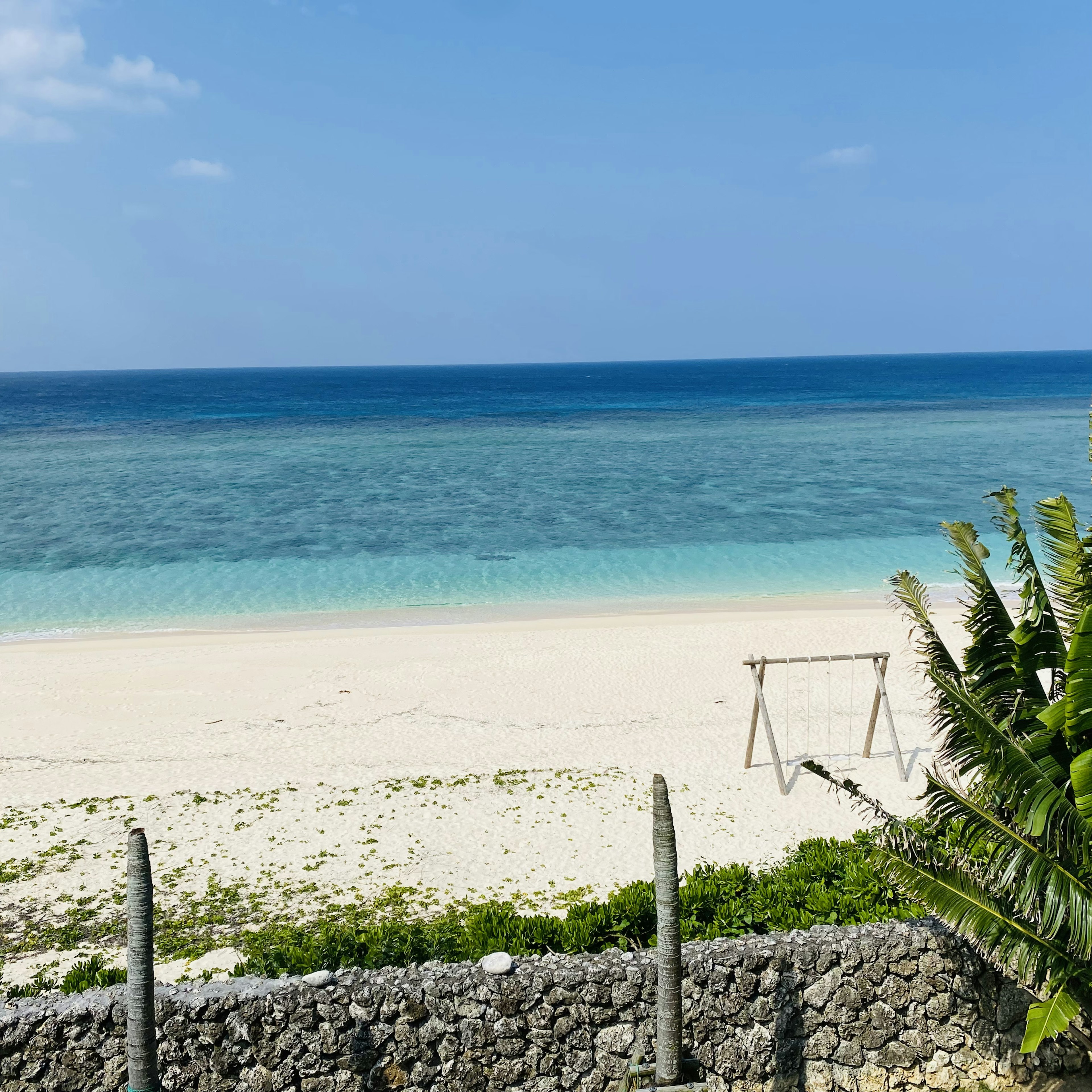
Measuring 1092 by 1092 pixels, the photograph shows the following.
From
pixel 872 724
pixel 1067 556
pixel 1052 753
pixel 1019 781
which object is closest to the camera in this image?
pixel 1019 781

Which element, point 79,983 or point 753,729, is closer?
point 79,983

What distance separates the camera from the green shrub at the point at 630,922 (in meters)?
7.23

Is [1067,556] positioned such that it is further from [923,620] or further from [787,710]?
[787,710]

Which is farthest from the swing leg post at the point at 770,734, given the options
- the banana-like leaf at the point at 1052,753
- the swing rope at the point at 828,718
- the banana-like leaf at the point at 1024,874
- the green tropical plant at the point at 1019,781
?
the banana-like leaf at the point at 1052,753

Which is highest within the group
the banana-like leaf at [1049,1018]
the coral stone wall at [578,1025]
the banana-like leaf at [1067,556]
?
the banana-like leaf at [1067,556]

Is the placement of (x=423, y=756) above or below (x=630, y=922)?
below

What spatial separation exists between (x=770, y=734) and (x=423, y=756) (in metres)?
5.15

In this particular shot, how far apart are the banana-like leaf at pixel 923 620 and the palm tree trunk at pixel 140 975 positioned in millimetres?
5186

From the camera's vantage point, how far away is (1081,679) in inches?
212

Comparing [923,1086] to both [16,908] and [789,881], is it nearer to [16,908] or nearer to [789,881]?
[789,881]

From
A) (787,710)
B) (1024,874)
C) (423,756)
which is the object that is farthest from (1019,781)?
(787,710)

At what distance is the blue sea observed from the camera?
28141mm

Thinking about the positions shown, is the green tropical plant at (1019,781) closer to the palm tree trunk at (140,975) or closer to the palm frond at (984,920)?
Answer: the palm frond at (984,920)

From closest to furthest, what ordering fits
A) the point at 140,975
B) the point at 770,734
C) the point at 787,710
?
the point at 140,975 → the point at 770,734 → the point at 787,710
